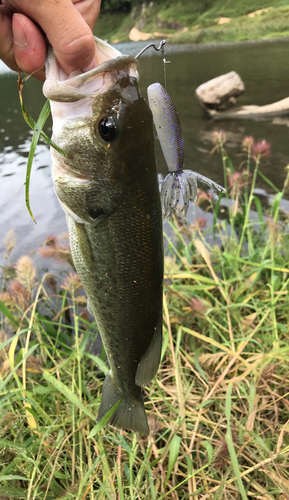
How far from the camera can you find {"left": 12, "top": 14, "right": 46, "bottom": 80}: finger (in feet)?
3.57

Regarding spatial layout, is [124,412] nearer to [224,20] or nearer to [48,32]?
[48,32]

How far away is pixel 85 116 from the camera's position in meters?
1.11

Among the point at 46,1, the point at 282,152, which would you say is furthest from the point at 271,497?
the point at 282,152

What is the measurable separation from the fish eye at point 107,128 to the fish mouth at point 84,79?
0.09 metres

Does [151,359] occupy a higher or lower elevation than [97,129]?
lower

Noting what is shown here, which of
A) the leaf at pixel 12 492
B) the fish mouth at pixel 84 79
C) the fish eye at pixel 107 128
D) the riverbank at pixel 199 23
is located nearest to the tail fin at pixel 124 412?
the leaf at pixel 12 492

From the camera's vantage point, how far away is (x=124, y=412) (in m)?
1.62

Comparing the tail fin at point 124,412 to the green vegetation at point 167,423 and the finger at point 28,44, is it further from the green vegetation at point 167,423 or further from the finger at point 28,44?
the finger at point 28,44

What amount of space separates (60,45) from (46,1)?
5.1 inches

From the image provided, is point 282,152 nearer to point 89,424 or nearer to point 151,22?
point 89,424

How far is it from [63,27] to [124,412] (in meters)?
1.73

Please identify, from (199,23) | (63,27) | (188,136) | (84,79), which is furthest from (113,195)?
(199,23)

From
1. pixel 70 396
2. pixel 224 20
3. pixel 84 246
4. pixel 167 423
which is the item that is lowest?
pixel 167 423

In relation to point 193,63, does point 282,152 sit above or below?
below
